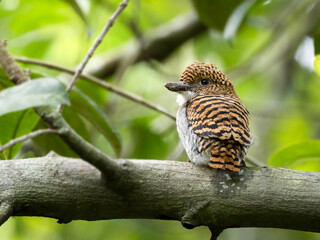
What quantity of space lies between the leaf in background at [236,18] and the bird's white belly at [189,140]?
2.62 ft

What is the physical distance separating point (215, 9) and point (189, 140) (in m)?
1.42

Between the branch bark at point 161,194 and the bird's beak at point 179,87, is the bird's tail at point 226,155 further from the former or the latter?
the bird's beak at point 179,87

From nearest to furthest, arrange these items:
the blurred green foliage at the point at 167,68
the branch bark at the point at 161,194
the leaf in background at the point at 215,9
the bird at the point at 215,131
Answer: the branch bark at the point at 161,194
the bird at the point at 215,131
the leaf in background at the point at 215,9
the blurred green foliage at the point at 167,68

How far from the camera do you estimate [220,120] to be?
2.61m

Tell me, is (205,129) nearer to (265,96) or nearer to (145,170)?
(145,170)

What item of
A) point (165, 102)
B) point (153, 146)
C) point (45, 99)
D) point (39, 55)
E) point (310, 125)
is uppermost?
point (45, 99)

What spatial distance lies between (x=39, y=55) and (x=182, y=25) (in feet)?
4.75

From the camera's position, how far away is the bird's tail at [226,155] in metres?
2.35

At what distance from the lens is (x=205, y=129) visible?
2.64 m

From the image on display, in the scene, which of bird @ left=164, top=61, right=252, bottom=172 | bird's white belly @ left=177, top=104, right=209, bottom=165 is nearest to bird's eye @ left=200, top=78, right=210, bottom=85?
bird @ left=164, top=61, right=252, bottom=172

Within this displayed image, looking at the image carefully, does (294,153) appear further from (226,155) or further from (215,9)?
(215,9)

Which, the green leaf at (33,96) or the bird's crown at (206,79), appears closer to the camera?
the green leaf at (33,96)

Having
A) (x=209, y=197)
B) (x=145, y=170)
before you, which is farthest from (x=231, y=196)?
(x=145, y=170)

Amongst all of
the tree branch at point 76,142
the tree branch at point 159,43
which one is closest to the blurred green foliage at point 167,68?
the tree branch at point 159,43
